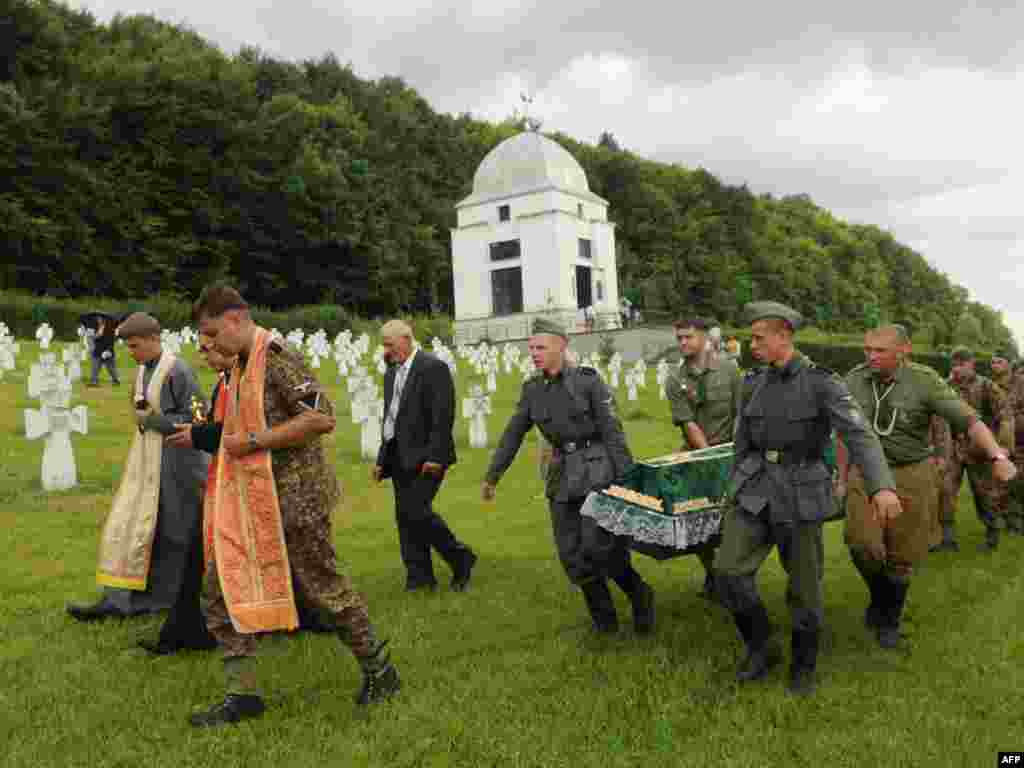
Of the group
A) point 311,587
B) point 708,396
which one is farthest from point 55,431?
point 708,396

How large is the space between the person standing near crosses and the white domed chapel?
115 ft

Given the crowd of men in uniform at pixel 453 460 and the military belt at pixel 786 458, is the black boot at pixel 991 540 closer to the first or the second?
the crowd of men in uniform at pixel 453 460

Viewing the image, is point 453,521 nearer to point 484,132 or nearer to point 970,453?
point 970,453

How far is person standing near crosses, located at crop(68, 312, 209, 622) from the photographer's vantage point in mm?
5551

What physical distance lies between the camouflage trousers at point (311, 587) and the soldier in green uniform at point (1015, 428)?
763cm

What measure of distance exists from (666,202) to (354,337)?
126 ft

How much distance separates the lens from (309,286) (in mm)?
43094

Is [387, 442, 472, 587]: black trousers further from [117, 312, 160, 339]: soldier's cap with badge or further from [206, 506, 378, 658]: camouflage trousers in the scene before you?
[206, 506, 378, 658]: camouflage trousers

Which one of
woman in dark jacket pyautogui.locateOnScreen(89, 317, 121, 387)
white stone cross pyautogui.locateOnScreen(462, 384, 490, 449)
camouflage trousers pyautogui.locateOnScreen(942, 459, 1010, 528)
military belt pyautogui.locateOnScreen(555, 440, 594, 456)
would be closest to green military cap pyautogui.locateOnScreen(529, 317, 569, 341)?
military belt pyautogui.locateOnScreen(555, 440, 594, 456)

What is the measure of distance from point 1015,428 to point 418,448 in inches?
269

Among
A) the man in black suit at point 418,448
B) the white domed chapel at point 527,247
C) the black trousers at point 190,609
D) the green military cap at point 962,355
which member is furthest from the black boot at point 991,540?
the white domed chapel at point 527,247

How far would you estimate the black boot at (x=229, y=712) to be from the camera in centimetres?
414

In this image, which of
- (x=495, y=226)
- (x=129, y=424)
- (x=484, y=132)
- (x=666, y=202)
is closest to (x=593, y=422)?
(x=129, y=424)

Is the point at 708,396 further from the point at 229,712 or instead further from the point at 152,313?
the point at 152,313
